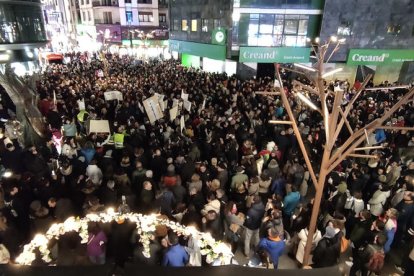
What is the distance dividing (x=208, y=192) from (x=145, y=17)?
49.3m

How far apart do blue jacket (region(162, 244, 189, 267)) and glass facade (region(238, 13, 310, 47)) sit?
18.7 meters

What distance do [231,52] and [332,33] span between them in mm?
7256

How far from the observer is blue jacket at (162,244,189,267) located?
525 centimetres

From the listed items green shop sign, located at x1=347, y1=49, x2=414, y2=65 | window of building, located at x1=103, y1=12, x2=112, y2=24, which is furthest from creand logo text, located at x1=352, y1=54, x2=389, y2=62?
window of building, located at x1=103, y1=12, x2=112, y2=24

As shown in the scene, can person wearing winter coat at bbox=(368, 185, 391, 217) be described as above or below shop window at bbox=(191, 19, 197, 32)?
below

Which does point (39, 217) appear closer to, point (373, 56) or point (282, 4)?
point (282, 4)

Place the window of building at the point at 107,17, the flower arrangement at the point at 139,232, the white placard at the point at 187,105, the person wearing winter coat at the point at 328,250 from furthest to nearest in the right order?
the window of building at the point at 107,17, the white placard at the point at 187,105, the person wearing winter coat at the point at 328,250, the flower arrangement at the point at 139,232

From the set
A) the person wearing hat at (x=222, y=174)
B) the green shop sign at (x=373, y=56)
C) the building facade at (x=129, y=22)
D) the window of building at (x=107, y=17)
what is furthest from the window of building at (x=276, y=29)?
the window of building at (x=107, y=17)

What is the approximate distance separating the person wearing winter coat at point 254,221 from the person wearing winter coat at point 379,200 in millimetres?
2750

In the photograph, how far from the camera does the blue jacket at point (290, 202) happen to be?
7150mm

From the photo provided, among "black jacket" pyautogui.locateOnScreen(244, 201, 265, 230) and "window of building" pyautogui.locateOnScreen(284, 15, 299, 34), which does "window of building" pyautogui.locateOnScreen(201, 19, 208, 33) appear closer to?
"window of building" pyautogui.locateOnScreen(284, 15, 299, 34)

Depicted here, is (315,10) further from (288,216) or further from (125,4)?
(125,4)

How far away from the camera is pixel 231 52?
2169 centimetres

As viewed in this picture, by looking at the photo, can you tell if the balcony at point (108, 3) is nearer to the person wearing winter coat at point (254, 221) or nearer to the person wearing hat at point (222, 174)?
the person wearing hat at point (222, 174)
